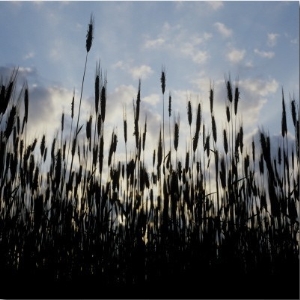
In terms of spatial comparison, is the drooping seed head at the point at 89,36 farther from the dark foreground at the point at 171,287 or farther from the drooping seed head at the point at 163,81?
the dark foreground at the point at 171,287

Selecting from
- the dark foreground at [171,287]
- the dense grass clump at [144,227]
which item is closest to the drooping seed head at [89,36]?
the dense grass clump at [144,227]

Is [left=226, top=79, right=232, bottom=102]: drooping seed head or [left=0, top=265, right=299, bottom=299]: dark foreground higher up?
[left=226, top=79, right=232, bottom=102]: drooping seed head

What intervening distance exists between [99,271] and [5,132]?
121 cm

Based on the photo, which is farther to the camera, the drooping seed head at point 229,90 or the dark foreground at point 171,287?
the drooping seed head at point 229,90

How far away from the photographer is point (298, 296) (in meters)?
2.15

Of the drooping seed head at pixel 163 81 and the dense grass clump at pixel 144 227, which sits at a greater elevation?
the drooping seed head at pixel 163 81

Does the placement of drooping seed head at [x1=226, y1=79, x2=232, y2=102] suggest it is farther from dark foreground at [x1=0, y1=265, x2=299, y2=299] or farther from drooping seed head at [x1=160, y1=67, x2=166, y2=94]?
dark foreground at [x1=0, y1=265, x2=299, y2=299]

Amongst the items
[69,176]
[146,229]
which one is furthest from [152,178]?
[69,176]

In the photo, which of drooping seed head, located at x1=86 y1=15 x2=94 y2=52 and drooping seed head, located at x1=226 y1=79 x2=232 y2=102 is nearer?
drooping seed head, located at x1=86 y1=15 x2=94 y2=52

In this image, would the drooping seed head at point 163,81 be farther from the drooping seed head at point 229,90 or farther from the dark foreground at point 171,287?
the dark foreground at point 171,287

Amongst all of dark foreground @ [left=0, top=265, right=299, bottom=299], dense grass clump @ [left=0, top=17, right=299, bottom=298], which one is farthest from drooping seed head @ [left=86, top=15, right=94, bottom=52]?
dark foreground @ [left=0, top=265, right=299, bottom=299]

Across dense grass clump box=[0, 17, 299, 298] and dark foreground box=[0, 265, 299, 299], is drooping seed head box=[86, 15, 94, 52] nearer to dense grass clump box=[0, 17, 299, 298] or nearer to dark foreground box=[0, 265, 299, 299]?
dense grass clump box=[0, 17, 299, 298]

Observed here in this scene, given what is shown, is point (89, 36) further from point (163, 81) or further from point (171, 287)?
point (171, 287)

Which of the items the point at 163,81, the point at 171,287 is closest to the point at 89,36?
the point at 163,81
